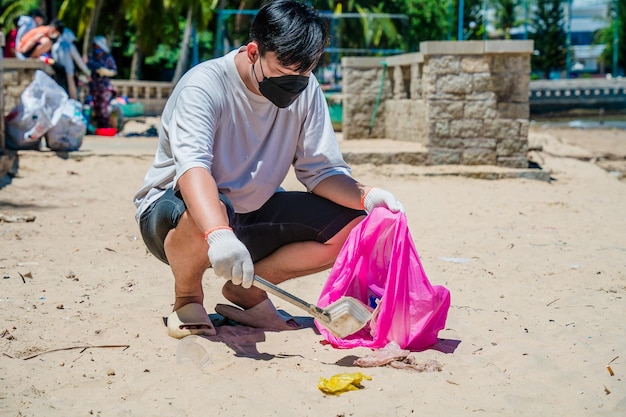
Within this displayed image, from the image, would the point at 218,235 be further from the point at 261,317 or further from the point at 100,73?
the point at 100,73

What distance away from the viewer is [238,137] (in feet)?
10.1

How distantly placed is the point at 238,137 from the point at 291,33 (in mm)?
473

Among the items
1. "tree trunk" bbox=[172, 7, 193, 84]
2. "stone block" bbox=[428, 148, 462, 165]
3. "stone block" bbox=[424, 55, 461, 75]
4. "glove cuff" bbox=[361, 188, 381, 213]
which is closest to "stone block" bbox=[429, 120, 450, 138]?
"stone block" bbox=[428, 148, 462, 165]

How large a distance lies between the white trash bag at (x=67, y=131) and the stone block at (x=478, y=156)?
4068 millimetres

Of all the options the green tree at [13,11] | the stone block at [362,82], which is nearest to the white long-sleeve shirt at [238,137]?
the stone block at [362,82]

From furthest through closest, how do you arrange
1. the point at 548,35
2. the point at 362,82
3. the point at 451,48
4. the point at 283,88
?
the point at 548,35 < the point at 362,82 < the point at 451,48 < the point at 283,88

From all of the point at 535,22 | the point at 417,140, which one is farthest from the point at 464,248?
the point at 535,22

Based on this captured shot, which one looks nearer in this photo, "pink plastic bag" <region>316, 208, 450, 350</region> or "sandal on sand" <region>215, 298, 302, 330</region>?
"pink plastic bag" <region>316, 208, 450, 350</region>

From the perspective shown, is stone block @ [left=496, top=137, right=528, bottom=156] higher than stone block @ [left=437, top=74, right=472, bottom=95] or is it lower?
lower

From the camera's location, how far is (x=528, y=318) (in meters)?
3.44

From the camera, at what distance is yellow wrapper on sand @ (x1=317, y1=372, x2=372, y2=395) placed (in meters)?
2.58

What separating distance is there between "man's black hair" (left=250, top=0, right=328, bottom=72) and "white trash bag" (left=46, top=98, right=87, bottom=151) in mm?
5902

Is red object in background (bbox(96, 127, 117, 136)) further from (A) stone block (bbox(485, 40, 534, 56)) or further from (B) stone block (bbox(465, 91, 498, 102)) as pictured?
(A) stone block (bbox(485, 40, 534, 56))

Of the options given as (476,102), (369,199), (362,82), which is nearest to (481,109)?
(476,102)
